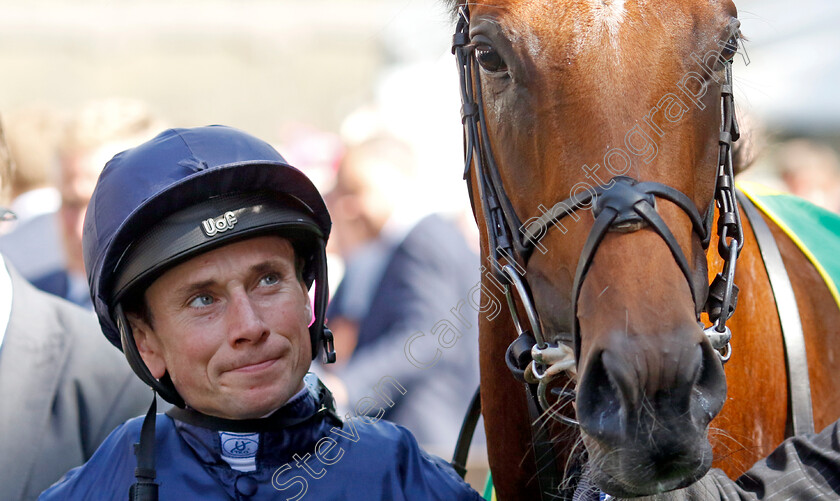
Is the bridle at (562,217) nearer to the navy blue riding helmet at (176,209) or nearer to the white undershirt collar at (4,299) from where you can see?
the navy blue riding helmet at (176,209)

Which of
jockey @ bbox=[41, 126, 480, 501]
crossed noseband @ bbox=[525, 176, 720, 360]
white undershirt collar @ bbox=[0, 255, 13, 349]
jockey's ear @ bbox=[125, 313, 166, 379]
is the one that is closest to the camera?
crossed noseband @ bbox=[525, 176, 720, 360]

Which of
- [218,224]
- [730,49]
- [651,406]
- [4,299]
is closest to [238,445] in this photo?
[218,224]

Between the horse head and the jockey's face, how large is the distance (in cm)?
→ 59

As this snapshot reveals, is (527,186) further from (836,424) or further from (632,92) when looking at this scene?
(836,424)

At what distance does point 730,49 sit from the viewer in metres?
2.12

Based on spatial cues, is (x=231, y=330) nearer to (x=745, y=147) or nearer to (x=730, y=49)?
(x=730, y=49)

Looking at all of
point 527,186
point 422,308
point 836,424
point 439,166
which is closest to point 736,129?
point 527,186

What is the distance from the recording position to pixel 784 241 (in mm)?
2938

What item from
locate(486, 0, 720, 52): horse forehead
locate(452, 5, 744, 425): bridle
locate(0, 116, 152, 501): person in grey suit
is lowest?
locate(0, 116, 152, 501): person in grey suit

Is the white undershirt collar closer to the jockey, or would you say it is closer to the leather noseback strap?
the jockey

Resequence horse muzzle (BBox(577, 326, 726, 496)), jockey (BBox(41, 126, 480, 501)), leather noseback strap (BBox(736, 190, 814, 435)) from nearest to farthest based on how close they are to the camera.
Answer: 1. horse muzzle (BBox(577, 326, 726, 496))
2. jockey (BBox(41, 126, 480, 501))
3. leather noseback strap (BBox(736, 190, 814, 435))

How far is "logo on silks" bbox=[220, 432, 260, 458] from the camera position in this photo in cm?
223

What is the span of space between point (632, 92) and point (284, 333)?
41.5 inches

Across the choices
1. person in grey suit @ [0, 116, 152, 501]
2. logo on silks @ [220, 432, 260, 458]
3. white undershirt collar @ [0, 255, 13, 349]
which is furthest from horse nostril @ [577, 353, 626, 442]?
white undershirt collar @ [0, 255, 13, 349]
